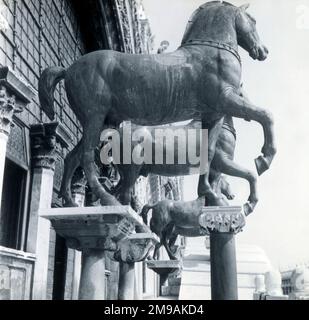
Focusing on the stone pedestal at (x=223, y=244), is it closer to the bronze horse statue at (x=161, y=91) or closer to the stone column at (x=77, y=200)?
the bronze horse statue at (x=161, y=91)

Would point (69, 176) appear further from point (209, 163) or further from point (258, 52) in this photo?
point (258, 52)

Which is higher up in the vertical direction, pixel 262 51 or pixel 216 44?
pixel 262 51

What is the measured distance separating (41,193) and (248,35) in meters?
4.12

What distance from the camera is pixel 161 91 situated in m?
4.52

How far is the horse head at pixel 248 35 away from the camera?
16.4 ft

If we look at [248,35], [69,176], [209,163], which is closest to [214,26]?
[248,35]

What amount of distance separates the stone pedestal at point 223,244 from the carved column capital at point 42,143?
3563mm

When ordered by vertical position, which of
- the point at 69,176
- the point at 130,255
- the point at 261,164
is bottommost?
the point at 130,255

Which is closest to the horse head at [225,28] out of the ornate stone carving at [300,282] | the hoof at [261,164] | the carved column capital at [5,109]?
the hoof at [261,164]

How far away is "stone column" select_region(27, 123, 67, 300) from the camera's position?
23.4ft

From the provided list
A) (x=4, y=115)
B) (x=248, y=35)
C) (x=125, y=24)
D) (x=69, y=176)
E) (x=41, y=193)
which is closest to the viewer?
(x=69, y=176)

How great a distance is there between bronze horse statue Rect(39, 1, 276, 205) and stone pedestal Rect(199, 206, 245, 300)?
400 mm

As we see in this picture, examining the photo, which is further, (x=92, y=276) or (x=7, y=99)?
(x=7, y=99)
